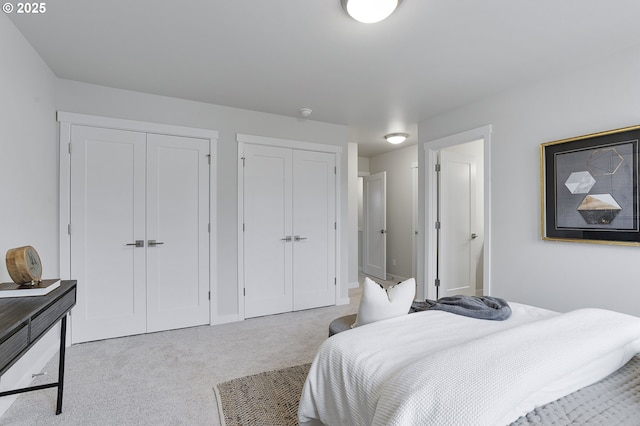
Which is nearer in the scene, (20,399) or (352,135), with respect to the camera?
(20,399)

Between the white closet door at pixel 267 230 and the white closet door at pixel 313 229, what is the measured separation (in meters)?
0.10

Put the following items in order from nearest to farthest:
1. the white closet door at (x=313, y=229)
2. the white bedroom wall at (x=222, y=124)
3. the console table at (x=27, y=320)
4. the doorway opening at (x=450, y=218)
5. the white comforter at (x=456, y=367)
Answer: the white comforter at (x=456, y=367) → the console table at (x=27, y=320) → the white bedroom wall at (x=222, y=124) → the doorway opening at (x=450, y=218) → the white closet door at (x=313, y=229)

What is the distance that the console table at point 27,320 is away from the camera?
50.1 inches

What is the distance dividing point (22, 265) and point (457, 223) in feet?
14.0

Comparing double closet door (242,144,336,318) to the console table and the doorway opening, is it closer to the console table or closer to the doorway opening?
the doorway opening

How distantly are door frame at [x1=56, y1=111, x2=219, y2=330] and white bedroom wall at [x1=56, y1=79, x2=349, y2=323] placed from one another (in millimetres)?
51

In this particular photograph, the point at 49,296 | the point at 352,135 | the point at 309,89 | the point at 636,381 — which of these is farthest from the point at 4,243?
the point at 352,135

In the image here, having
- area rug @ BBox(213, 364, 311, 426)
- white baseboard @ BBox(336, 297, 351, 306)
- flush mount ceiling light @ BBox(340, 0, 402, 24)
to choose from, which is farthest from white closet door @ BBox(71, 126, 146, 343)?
flush mount ceiling light @ BBox(340, 0, 402, 24)

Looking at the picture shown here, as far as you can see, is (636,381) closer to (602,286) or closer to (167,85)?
(602,286)

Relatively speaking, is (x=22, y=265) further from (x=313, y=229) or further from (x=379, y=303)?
(x=313, y=229)

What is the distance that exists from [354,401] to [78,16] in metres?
2.74

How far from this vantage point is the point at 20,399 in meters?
2.10

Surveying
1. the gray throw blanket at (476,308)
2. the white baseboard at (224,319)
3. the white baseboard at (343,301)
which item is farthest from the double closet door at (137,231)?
the gray throw blanket at (476,308)

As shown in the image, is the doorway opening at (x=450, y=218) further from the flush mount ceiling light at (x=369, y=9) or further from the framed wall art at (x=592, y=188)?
the flush mount ceiling light at (x=369, y=9)
